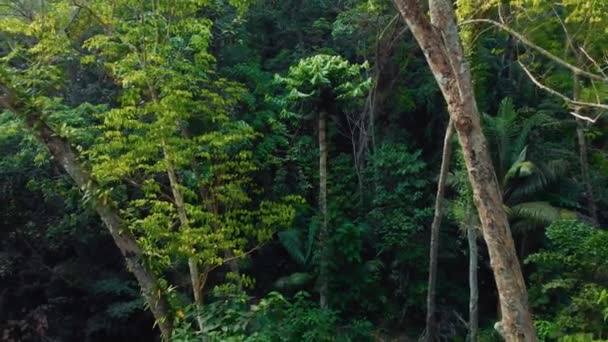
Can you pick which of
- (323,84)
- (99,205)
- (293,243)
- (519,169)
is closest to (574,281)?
(519,169)

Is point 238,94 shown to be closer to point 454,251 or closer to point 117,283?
point 117,283

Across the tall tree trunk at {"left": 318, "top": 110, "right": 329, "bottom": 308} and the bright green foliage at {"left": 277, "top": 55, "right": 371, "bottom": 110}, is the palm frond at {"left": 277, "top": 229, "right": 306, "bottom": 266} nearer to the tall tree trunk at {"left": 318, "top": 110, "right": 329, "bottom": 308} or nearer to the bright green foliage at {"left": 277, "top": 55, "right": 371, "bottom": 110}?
the tall tree trunk at {"left": 318, "top": 110, "right": 329, "bottom": 308}

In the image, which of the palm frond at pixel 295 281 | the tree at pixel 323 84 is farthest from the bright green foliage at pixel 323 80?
the palm frond at pixel 295 281

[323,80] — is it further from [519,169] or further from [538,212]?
[538,212]

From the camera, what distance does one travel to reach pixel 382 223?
11938 mm

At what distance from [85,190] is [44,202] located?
4.88 metres

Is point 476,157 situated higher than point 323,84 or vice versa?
point 323,84

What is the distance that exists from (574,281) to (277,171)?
224 inches

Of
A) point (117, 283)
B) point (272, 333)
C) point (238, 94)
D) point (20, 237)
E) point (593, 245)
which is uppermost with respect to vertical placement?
point (238, 94)

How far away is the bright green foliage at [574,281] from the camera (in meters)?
8.72

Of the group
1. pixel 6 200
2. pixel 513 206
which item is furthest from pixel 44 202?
pixel 513 206

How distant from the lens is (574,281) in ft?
30.6

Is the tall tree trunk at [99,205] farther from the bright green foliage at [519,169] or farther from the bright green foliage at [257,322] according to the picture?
the bright green foliage at [519,169]

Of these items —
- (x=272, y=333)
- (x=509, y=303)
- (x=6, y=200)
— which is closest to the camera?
(x=509, y=303)
